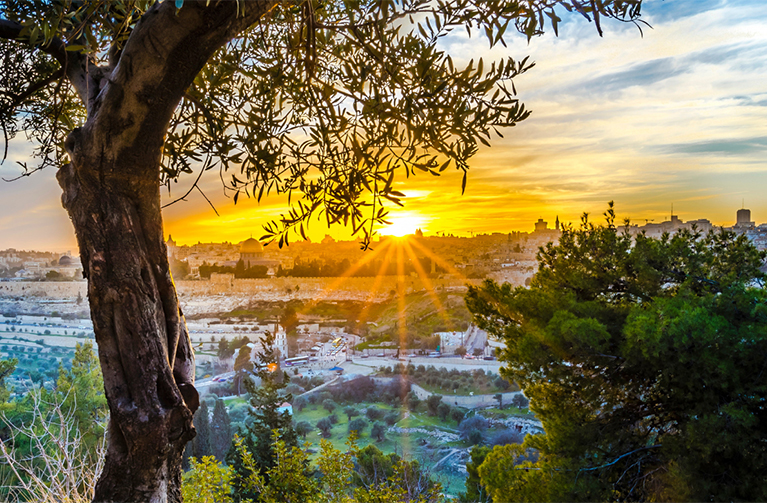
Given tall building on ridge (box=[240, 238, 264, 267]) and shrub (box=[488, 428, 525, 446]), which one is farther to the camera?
shrub (box=[488, 428, 525, 446])

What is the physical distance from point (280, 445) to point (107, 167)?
2.75 m

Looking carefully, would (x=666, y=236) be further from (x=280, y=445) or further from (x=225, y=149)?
(x=225, y=149)

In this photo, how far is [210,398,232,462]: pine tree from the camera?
10156 millimetres

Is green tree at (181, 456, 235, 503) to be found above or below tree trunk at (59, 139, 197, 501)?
below

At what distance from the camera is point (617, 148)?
4.59 meters

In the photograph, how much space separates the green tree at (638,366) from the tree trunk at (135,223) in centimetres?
310

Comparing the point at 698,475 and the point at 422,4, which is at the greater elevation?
the point at 422,4

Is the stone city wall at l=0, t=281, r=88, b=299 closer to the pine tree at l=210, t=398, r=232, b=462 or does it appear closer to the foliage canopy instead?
the pine tree at l=210, t=398, r=232, b=462

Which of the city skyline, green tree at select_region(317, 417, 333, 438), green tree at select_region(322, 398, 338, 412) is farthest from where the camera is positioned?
green tree at select_region(322, 398, 338, 412)

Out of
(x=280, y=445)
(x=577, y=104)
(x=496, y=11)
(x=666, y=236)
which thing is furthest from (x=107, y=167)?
(x=666, y=236)

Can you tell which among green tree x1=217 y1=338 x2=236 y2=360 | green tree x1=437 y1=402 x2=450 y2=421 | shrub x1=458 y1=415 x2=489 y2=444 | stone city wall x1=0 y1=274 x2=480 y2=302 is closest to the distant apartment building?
stone city wall x1=0 y1=274 x2=480 y2=302

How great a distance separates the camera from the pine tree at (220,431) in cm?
1016

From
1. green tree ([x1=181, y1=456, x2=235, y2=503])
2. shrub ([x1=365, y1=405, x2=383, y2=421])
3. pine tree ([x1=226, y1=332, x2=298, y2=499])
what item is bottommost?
shrub ([x1=365, y1=405, x2=383, y2=421])

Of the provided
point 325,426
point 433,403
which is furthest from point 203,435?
point 433,403
